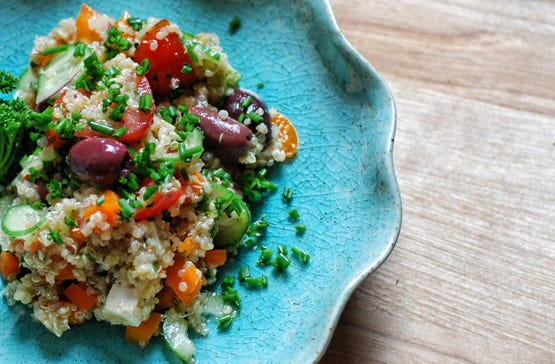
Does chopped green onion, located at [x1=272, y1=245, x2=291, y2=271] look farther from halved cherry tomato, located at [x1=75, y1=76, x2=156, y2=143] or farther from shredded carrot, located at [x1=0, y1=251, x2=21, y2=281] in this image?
shredded carrot, located at [x1=0, y1=251, x2=21, y2=281]

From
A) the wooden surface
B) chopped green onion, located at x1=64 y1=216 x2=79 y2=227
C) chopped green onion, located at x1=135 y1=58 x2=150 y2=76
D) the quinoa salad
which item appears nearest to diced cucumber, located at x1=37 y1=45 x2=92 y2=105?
the quinoa salad

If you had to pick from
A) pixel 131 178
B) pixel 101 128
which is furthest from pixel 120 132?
pixel 131 178

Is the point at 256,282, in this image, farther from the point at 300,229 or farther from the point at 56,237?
the point at 56,237

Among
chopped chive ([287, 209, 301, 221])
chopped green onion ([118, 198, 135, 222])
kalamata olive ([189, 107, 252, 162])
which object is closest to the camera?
chopped green onion ([118, 198, 135, 222])

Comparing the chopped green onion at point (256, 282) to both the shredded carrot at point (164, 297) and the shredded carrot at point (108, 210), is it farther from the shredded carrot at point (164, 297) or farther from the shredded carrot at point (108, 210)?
the shredded carrot at point (108, 210)

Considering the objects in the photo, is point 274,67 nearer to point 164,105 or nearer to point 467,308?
point 164,105

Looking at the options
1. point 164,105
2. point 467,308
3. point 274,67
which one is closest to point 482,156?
point 467,308
